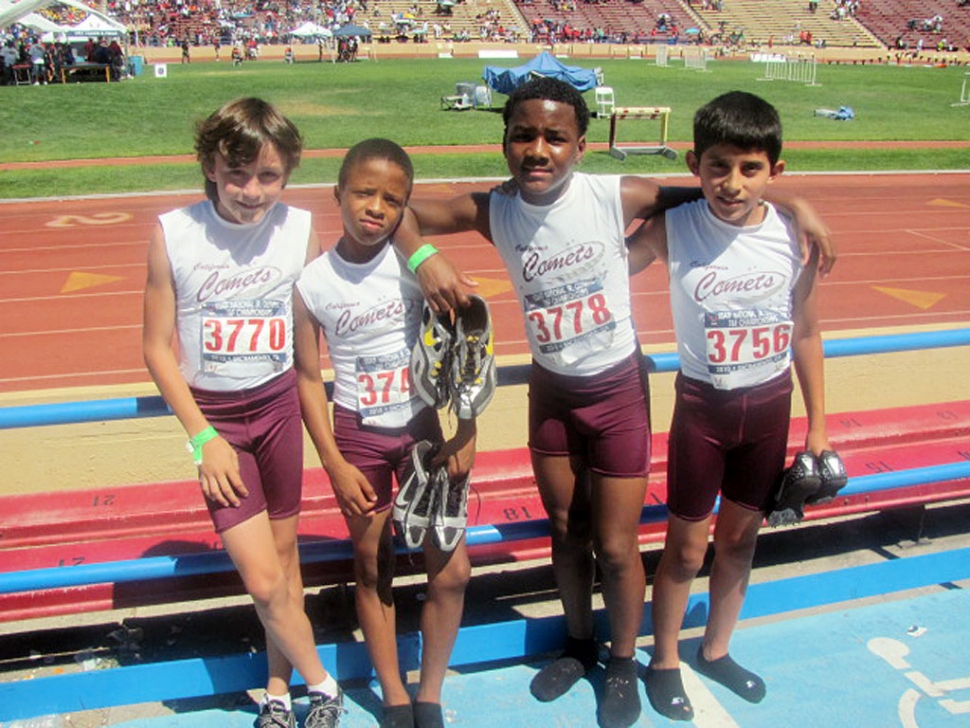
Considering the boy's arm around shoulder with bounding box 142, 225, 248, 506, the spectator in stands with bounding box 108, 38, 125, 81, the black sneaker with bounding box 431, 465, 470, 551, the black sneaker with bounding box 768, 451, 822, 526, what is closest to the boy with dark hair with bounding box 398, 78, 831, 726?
the black sneaker with bounding box 431, 465, 470, 551

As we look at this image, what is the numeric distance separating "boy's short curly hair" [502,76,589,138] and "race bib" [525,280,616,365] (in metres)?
0.44

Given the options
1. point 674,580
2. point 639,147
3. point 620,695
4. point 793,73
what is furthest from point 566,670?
point 793,73

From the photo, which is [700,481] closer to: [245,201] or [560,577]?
[560,577]

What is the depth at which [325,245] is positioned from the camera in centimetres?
1078

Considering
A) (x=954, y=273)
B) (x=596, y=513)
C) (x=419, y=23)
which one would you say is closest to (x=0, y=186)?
(x=954, y=273)

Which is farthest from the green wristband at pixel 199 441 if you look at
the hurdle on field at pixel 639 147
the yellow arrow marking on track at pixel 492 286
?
the hurdle on field at pixel 639 147

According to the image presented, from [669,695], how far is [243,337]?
1670 millimetres

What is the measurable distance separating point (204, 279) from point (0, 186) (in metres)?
14.3

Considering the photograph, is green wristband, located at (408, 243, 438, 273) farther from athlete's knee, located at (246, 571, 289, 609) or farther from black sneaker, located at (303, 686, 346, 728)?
black sneaker, located at (303, 686, 346, 728)

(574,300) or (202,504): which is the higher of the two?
(574,300)

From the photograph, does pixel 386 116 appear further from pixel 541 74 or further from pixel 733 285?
pixel 733 285

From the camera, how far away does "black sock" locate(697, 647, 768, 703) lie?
2854mm

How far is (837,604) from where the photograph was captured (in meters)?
3.40

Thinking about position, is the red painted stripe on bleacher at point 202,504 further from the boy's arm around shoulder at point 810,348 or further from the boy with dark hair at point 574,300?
the boy's arm around shoulder at point 810,348
